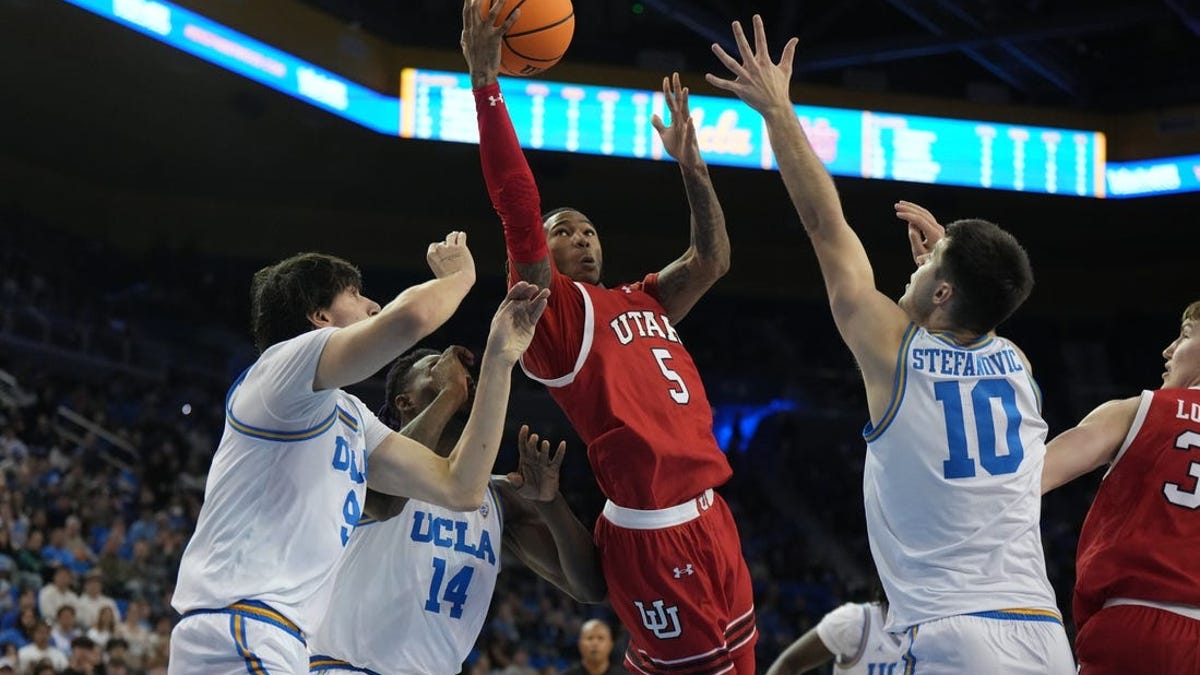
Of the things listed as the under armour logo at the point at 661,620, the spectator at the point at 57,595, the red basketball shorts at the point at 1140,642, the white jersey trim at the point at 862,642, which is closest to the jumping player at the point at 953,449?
the red basketball shorts at the point at 1140,642

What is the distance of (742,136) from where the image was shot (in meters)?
15.4

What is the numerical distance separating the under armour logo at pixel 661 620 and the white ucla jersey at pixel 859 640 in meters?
1.95

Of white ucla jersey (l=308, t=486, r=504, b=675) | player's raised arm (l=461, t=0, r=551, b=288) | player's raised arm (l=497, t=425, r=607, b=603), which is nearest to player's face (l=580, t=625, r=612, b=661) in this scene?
player's raised arm (l=497, t=425, r=607, b=603)

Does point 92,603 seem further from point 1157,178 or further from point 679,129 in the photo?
point 1157,178

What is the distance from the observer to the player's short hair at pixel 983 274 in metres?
3.79

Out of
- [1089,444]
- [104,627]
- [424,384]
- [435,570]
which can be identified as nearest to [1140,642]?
[1089,444]

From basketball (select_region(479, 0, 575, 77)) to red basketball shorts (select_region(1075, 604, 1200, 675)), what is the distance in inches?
116

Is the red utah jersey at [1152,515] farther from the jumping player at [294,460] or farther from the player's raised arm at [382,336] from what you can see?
the player's raised arm at [382,336]

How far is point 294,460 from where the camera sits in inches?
146

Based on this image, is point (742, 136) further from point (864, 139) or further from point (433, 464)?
point (433, 464)

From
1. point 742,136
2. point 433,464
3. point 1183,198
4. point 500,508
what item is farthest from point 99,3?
point 1183,198

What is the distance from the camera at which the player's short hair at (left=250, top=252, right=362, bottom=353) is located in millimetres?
4000

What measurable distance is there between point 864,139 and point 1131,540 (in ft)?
39.8

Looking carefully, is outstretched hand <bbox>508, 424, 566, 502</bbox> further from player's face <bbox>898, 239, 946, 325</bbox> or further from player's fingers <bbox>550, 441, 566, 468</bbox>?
player's face <bbox>898, 239, 946, 325</bbox>
